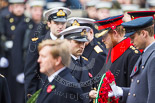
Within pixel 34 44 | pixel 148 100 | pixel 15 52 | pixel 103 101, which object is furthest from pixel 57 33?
pixel 15 52

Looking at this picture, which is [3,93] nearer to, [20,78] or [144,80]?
Answer: [144,80]

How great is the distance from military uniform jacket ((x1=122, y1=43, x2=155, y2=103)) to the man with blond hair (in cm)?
70

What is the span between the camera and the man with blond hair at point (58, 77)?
205 inches

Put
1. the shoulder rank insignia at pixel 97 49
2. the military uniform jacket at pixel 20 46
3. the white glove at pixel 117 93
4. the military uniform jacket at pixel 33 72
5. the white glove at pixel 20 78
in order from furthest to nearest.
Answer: the military uniform jacket at pixel 20 46
the white glove at pixel 20 78
the shoulder rank insignia at pixel 97 49
the military uniform jacket at pixel 33 72
the white glove at pixel 117 93

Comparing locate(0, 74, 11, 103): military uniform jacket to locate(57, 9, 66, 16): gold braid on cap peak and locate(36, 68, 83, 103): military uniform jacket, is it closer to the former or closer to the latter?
locate(36, 68, 83, 103): military uniform jacket

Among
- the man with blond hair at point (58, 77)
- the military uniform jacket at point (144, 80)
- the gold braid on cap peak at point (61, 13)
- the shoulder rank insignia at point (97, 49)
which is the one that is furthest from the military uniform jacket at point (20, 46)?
the man with blond hair at point (58, 77)

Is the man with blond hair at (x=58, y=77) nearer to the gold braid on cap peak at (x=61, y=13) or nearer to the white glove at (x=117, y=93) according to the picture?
the white glove at (x=117, y=93)

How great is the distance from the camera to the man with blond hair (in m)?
5.20

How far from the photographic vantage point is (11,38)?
1168 cm

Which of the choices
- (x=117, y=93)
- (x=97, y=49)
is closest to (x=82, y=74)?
(x=117, y=93)

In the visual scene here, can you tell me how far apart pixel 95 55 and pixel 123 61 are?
3.11 feet

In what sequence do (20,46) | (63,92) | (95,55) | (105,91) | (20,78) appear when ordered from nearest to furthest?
(63,92), (105,91), (95,55), (20,78), (20,46)

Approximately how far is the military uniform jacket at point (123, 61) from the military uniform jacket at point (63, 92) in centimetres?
A: 166

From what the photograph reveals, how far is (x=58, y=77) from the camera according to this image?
527 centimetres
